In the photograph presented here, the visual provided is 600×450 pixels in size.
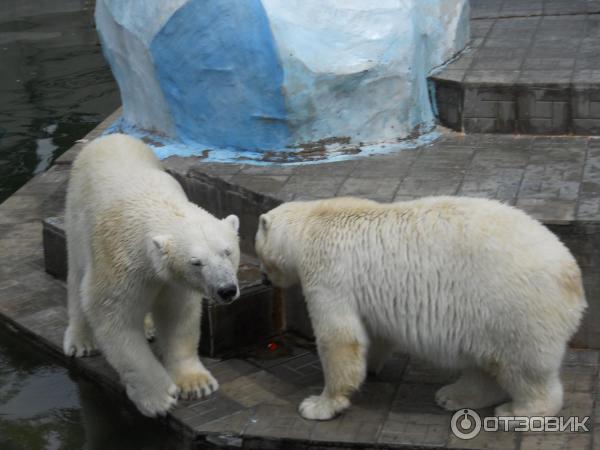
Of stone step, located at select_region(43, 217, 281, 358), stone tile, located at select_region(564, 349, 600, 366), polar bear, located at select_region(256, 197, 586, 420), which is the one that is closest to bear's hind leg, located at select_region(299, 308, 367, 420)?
polar bear, located at select_region(256, 197, 586, 420)

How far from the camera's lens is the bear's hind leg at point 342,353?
4844mm

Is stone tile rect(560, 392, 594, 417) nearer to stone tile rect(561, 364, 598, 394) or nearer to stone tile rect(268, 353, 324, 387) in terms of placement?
stone tile rect(561, 364, 598, 394)

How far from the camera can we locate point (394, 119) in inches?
279

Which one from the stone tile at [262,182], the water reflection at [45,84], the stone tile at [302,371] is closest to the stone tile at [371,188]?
the stone tile at [262,182]

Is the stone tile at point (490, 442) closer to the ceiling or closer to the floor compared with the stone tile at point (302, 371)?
closer to the ceiling

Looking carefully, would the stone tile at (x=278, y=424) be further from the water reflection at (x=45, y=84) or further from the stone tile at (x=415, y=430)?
the water reflection at (x=45, y=84)

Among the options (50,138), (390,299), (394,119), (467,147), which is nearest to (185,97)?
(394,119)

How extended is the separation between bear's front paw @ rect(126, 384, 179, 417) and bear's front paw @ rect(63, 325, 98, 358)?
2.76 feet

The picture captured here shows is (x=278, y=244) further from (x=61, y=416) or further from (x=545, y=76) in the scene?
(x=545, y=76)

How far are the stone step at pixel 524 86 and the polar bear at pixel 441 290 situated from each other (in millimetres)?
2293

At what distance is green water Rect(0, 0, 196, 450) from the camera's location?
5.45m

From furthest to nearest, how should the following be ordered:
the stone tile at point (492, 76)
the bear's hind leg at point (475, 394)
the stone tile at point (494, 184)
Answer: the stone tile at point (492, 76)
the stone tile at point (494, 184)
the bear's hind leg at point (475, 394)

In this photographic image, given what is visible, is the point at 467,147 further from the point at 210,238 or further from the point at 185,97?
the point at 210,238

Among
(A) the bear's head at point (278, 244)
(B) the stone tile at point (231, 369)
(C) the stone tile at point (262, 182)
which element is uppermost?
(A) the bear's head at point (278, 244)
